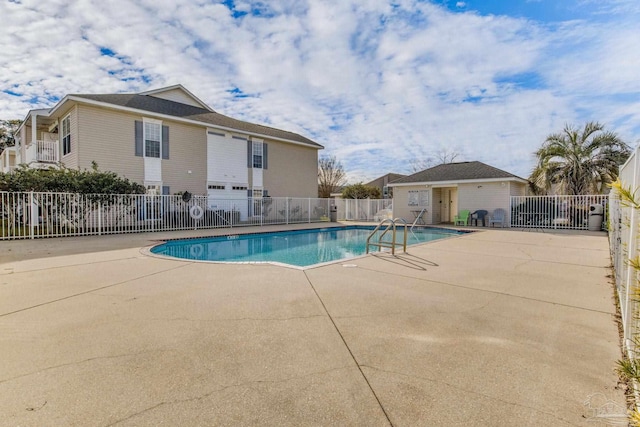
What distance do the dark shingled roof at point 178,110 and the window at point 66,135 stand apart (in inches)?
88.7

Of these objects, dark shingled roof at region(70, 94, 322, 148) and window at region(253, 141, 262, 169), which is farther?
window at region(253, 141, 262, 169)

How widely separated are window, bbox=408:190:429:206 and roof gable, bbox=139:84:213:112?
15.6 m

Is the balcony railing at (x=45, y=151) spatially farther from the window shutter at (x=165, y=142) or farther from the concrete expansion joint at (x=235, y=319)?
the concrete expansion joint at (x=235, y=319)

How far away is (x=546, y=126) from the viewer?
59.7ft

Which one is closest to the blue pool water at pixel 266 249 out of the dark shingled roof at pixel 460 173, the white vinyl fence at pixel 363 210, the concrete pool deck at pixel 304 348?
the concrete pool deck at pixel 304 348

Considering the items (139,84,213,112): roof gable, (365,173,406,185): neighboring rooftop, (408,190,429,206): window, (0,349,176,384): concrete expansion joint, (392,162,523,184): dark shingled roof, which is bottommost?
(0,349,176,384): concrete expansion joint

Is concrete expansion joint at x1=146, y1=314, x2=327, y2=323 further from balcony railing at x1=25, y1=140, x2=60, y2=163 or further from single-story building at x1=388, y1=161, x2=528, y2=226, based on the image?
balcony railing at x1=25, y1=140, x2=60, y2=163

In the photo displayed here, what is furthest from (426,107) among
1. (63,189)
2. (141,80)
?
(63,189)

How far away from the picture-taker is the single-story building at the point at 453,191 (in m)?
17.9

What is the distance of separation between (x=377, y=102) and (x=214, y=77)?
359 inches

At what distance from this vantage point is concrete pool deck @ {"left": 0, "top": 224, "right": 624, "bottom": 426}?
210cm

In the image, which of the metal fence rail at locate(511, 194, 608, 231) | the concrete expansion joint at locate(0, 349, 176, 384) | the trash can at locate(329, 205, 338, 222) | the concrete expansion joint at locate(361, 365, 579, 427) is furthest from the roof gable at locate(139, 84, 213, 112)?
the concrete expansion joint at locate(361, 365, 579, 427)

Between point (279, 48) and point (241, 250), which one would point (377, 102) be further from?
point (241, 250)

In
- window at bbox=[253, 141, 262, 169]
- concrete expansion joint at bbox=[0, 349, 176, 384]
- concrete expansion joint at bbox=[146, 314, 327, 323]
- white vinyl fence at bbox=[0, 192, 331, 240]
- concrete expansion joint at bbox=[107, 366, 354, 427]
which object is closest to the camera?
concrete expansion joint at bbox=[107, 366, 354, 427]
